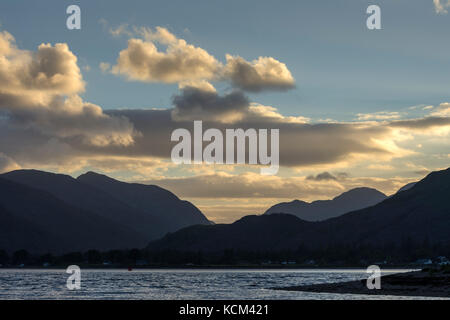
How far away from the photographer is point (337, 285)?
168 metres

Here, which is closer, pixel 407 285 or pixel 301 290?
pixel 407 285
